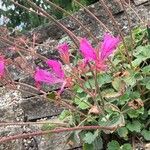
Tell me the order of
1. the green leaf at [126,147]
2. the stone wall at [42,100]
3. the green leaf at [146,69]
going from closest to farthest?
the green leaf at [126,147], the green leaf at [146,69], the stone wall at [42,100]

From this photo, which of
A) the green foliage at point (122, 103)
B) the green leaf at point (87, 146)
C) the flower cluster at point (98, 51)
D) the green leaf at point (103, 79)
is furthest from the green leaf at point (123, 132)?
the flower cluster at point (98, 51)

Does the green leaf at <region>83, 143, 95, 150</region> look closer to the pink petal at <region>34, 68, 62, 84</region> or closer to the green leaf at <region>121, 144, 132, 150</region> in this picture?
the green leaf at <region>121, 144, 132, 150</region>

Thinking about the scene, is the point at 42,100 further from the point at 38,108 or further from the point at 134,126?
the point at 134,126

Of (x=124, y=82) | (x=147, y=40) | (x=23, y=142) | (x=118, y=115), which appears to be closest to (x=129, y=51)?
(x=147, y=40)

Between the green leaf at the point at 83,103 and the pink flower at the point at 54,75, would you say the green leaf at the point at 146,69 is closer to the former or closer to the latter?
the green leaf at the point at 83,103

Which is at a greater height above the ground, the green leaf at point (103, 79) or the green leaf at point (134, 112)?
the green leaf at point (103, 79)

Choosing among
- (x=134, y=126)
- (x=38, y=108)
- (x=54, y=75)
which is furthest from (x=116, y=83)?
(x=38, y=108)
